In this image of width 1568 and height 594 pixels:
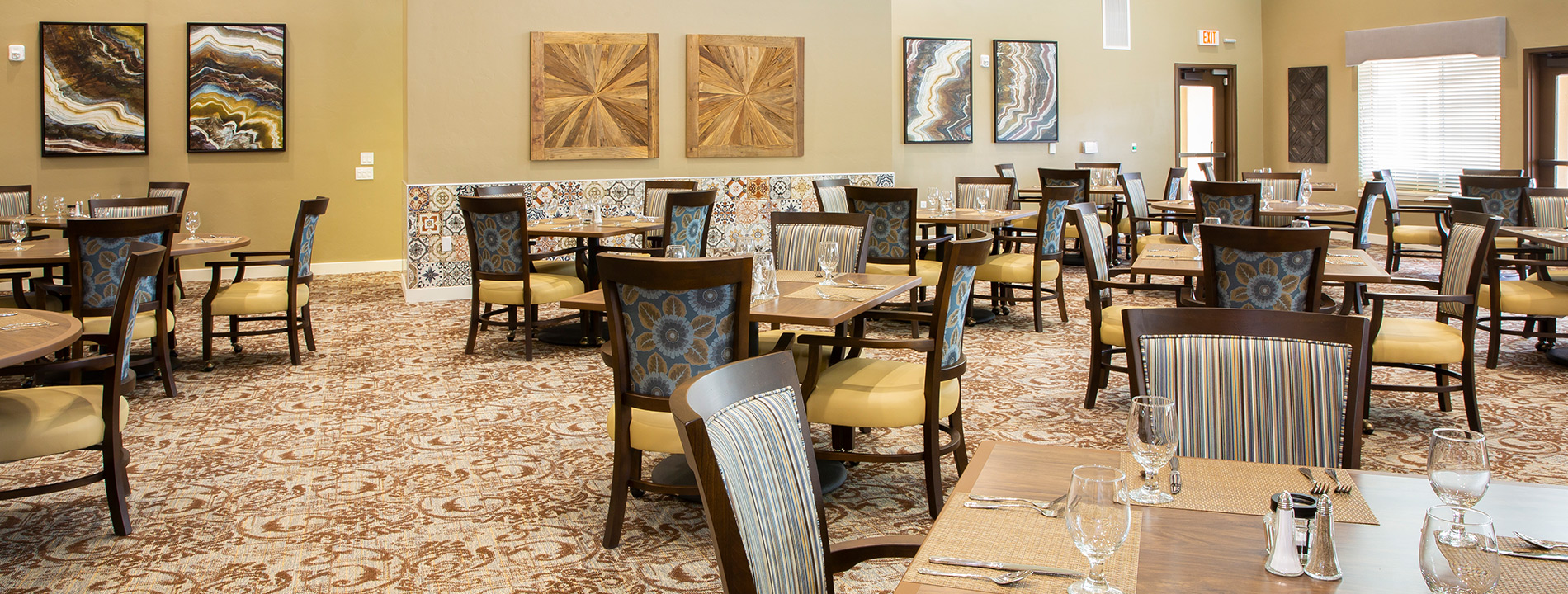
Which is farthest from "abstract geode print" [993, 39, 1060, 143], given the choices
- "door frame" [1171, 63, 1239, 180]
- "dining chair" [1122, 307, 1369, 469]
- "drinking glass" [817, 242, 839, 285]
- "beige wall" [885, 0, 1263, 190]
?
"dining chair" [1122, 307, 1369, 469]

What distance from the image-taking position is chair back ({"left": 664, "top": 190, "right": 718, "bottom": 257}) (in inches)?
249

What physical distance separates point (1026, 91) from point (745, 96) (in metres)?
4.48

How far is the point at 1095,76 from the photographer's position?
12.7 metres

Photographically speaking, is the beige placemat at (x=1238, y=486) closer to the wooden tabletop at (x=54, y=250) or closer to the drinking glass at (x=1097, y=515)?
the drinking glass at (x=1097, y=515)

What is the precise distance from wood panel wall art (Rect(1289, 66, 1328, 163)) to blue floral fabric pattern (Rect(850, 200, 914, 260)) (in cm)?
835

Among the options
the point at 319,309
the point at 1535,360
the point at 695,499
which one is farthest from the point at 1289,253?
the point at 319,309

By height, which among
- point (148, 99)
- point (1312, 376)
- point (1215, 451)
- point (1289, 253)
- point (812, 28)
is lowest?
point (1215, 451)

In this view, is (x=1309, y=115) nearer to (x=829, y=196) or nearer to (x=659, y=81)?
(x=829, y=196)

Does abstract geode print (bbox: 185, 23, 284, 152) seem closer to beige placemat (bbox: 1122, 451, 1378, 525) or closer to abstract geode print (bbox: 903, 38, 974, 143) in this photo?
abstract geode print (bbox: 903, 38, 974, 143)

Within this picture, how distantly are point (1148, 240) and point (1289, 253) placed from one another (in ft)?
12.8

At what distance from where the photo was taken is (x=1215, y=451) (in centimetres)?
219

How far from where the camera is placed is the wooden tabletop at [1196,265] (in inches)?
165

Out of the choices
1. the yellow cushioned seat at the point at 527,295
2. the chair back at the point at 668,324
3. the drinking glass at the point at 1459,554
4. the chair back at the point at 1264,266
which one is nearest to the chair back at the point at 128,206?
the yellow cushioned seat at the point at 527,295

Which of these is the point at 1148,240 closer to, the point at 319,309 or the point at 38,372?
the point at 319,309
